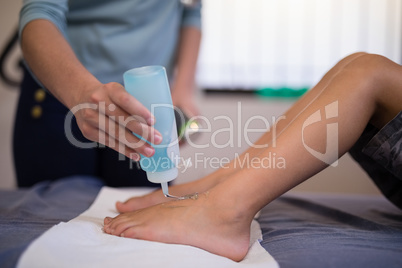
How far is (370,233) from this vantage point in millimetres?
875

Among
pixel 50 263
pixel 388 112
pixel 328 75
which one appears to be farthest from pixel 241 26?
pixel 50 263

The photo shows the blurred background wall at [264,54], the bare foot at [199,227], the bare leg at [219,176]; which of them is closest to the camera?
the bare foot at [199,227]

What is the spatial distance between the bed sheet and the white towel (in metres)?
0.03

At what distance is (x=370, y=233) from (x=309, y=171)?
199 millimetres

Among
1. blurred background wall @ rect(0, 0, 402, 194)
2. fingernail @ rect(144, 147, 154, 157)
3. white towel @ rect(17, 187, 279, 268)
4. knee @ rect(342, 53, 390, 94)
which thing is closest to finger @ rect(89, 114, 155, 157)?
fingernail @ rect(144, 147, 154, 157)

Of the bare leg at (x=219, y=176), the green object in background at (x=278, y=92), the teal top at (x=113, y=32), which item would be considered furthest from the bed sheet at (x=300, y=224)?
the green object in background at (x=278, y=92)

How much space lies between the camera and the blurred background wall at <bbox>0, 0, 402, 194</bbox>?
248 cm

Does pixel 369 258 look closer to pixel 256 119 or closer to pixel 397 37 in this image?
pixel 256 119

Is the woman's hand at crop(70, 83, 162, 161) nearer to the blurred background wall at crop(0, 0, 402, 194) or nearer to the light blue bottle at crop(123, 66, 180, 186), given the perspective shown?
the light blue bottle at crop(123, 66, 180, 186)

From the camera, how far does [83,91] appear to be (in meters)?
0.76

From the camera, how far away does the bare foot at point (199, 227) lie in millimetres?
809

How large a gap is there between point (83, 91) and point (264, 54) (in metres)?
2.00

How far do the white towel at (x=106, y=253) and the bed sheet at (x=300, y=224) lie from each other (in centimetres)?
3

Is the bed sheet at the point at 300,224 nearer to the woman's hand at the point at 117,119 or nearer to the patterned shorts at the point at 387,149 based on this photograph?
the patterned shorts at the point at 387,149
